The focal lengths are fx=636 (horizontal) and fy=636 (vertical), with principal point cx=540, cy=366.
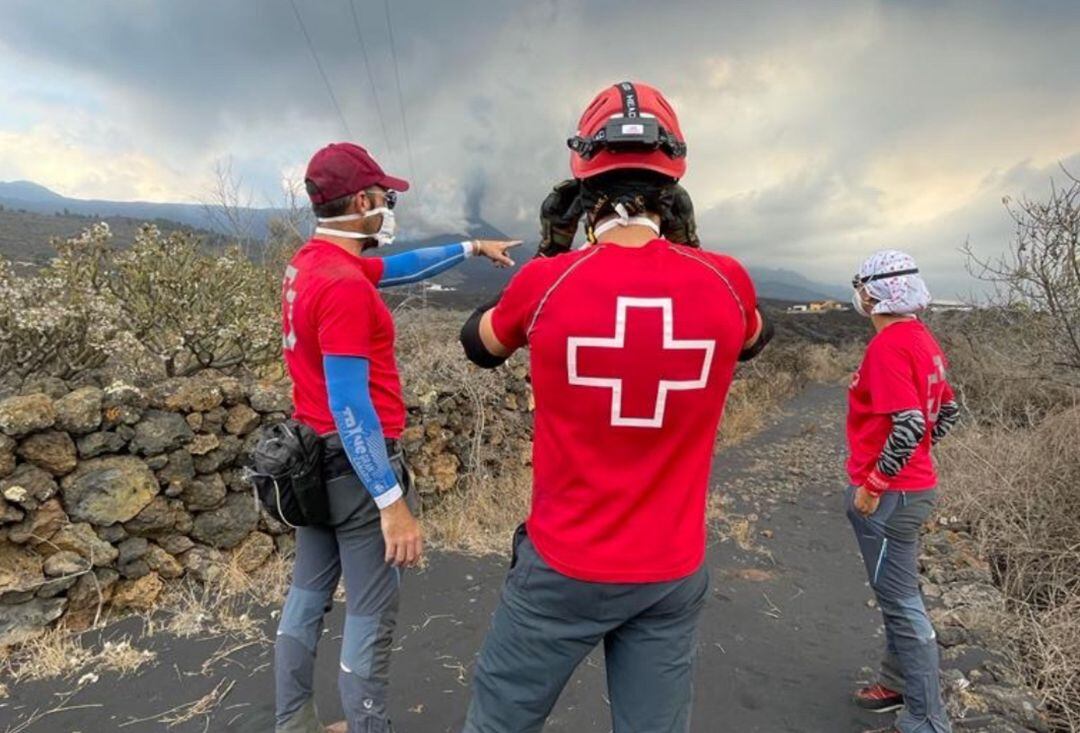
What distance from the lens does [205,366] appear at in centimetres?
605

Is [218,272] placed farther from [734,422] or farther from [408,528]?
[734,422]

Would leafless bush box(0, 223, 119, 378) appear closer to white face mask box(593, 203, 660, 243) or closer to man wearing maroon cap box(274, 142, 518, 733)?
man wearing maroon cap box(274, 142, 518, 733)

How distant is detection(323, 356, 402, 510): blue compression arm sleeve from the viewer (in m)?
1.93

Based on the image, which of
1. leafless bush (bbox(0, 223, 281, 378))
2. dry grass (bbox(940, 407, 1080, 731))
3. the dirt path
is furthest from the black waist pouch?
leafless bush (bbox(0, 223, 281, 378))

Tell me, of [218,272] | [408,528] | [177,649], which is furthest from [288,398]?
[408,528]

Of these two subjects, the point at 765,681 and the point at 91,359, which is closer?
the point at 765,681

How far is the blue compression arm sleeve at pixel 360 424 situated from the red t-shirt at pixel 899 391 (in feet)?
6.44

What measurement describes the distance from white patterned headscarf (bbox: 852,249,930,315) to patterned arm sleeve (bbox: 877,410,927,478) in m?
0.47

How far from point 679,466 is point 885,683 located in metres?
2.48

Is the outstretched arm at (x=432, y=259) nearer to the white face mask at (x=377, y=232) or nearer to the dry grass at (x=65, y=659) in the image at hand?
the white face mask at (x=377, y=232)

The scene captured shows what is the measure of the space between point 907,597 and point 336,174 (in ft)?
9.05

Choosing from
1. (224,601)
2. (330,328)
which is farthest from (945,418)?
(224,601)

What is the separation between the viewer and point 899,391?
2549 millimetres

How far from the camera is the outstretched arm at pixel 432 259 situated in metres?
2.74
